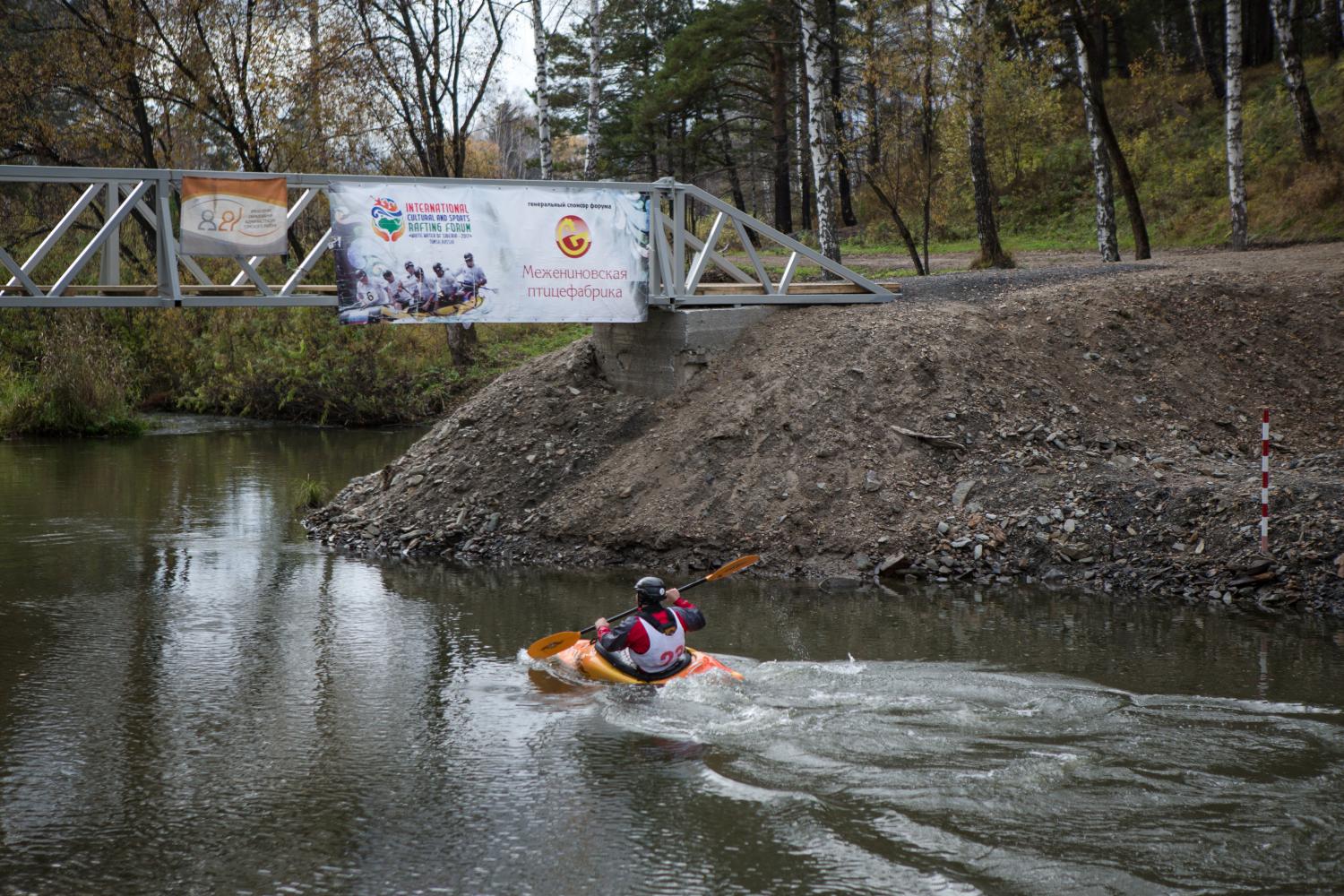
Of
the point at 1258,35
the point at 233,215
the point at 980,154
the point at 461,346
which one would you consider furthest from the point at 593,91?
the point at 1258,35

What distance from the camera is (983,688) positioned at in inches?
351

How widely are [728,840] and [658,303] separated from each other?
9679 millimetres

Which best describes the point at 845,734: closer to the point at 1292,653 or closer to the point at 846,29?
the point at 1292,653

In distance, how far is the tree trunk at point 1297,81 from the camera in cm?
2430

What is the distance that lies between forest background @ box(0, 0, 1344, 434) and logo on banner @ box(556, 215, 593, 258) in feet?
28.1

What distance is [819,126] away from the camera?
73.3ft

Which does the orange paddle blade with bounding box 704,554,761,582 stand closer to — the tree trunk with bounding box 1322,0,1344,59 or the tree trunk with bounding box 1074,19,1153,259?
the tree trunk with bounding box 1074,19,1153,259

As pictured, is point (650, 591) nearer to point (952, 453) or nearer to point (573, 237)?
point (952, 453)

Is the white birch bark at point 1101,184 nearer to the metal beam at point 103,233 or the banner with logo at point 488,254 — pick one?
the banner with logo at point 488,254

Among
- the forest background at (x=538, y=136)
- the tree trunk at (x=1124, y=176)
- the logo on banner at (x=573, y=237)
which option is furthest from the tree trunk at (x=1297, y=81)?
the logo on banner at (x=573, y=237)

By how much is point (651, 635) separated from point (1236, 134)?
1890 centimetres

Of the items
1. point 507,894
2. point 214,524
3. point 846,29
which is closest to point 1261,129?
point 846,29

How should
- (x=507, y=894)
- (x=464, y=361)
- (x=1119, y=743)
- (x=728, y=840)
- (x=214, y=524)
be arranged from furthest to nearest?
(x=464, y=361)
(x=214, y=524)
(x=1119, y=743)
(x=728, y=840)
(x=507, y=894)

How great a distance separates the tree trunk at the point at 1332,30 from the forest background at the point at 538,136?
96 millimetres
